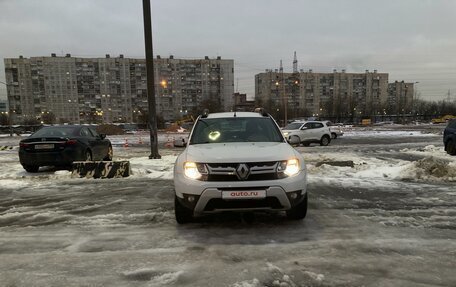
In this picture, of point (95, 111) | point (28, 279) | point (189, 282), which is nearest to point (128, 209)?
point (28, 279)

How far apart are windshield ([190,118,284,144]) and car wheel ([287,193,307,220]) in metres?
1.19

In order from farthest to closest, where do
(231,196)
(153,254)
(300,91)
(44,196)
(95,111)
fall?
1. (300,91)
2. (95,111)
3. (44,196)
4. (231,196)
5. (153,254)

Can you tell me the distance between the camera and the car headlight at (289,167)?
4676 mm

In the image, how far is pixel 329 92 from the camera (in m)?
122

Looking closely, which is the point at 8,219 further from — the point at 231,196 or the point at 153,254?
the point at 231,196

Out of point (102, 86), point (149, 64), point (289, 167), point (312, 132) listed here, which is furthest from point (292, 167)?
point (102, 86)

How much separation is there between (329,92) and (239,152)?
124 m

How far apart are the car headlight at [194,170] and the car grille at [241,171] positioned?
90mm

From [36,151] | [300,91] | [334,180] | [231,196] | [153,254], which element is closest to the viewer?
[153,254]

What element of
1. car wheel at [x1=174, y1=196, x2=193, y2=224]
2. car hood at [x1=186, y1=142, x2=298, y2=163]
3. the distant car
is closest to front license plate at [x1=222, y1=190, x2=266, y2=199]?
car hood at [x1=186, y1=142, x2=298, y2=163]

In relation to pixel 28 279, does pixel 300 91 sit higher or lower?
higher

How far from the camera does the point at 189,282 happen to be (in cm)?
338

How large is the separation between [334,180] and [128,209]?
17.1 ft

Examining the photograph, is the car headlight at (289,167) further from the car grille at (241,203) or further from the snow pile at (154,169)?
the snow pile at (154,169)
